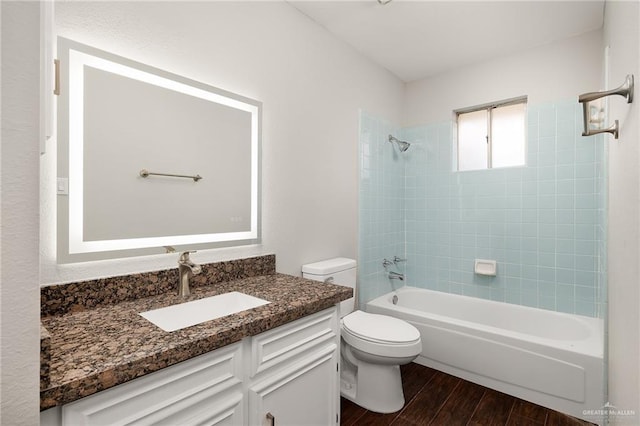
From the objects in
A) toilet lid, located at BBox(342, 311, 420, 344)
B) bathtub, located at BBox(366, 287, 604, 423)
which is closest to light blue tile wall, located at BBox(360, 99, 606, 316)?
bathtub, located at BBox(366, 287, 604, 423)

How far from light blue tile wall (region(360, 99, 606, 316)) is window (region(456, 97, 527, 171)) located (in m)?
0.15

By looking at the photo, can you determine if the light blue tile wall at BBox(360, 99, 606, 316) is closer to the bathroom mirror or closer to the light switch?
the bathroom mirror

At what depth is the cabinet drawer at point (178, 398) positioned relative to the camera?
0.74 metres

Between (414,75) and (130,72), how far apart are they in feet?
8.66

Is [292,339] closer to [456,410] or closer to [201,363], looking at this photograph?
[201,363]

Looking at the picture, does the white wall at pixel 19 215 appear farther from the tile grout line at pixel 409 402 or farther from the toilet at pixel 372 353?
the tile grout line at pixel 409 402

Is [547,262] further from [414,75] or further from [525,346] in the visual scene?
[414,75]

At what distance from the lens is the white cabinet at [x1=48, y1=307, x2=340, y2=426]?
30.3 inches

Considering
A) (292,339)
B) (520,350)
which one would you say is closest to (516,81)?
(520,350)

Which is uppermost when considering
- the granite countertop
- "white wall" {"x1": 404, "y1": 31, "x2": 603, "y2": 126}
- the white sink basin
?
"white wall" {"x1": 404, "y1": 31, "x2": 603, "y2": 126}

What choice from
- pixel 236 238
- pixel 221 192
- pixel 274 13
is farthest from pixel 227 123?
pixel 274 13

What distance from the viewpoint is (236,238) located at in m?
1.73

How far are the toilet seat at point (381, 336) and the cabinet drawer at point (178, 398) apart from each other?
1.03 metres

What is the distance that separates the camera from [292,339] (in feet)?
4.06
